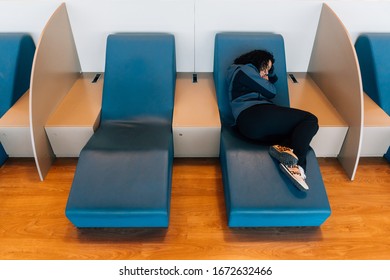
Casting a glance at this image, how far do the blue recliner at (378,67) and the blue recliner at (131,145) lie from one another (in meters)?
1.51

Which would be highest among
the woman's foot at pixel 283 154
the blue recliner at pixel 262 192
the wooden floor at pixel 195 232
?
the woman's foot at pixel 283 154

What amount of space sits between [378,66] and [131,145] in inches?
75.3

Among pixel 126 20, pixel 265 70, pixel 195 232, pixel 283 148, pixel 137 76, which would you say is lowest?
pixel 195 232

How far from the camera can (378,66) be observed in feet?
7.14

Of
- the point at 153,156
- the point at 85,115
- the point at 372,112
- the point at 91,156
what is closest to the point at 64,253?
the point at 91,156

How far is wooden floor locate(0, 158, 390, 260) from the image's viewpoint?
1640 millimetres

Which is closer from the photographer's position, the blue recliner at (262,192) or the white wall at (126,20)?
the blue recliner at (262,192)

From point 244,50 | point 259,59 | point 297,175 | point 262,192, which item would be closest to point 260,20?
point 244,50

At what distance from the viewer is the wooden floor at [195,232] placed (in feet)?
5.38

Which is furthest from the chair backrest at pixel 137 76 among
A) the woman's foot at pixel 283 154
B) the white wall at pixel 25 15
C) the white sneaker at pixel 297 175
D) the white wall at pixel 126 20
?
the white sneaker at pixel 297 175

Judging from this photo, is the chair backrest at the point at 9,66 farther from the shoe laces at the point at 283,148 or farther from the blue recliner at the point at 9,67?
the shoe laces at the point at 283,148

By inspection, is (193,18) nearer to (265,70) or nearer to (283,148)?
(265,70)

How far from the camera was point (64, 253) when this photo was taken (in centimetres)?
164
